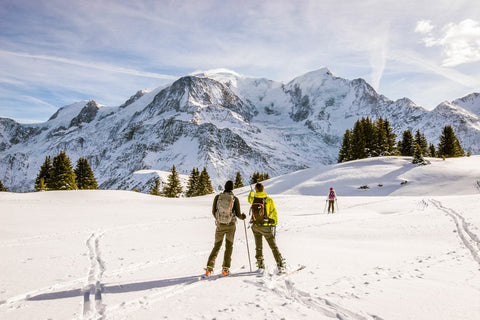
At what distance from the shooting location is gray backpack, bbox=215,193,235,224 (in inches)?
283

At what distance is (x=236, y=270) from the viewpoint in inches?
295

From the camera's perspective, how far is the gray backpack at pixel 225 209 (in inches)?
283

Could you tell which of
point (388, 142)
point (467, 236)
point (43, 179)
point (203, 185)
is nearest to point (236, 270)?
point (467, 236)

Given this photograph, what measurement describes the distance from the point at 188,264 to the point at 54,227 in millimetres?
9757

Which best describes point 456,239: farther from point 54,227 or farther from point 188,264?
point 54,227

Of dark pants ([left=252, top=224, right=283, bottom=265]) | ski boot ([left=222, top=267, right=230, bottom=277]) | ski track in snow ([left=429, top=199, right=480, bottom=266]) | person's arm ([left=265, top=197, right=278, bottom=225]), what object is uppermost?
person's arm ([left=265, top=197, right=278, bottom=225])

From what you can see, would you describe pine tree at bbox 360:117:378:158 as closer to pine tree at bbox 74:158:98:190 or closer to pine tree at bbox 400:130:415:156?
pine tree at bbox 400:130:415:156

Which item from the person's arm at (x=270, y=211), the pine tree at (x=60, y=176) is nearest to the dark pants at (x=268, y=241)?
the person's arm at (x=270, y=211)

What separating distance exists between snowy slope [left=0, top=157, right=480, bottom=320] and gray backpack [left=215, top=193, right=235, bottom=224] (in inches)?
56.8

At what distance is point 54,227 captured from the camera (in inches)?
547

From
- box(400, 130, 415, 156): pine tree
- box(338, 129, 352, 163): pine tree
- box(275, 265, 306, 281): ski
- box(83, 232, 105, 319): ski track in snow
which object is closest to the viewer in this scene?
box(83, 232, 105, 319): ski track in snow

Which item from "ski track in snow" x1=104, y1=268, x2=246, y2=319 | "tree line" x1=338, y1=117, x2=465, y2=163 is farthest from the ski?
"tree line" x1=338, y1=117, x2=465, y2=163

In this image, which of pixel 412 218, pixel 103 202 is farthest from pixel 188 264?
pixel 103 202

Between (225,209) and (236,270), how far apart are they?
1758mm
